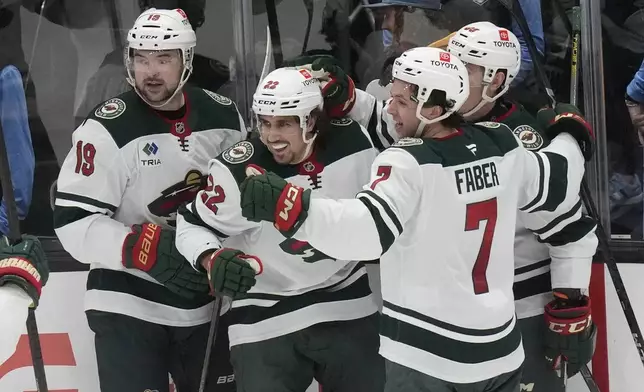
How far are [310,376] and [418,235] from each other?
60 cm

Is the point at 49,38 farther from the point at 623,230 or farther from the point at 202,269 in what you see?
the point at 623,230

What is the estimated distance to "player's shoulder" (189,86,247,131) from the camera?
2.41 meters

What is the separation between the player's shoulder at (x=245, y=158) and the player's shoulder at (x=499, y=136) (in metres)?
0.52

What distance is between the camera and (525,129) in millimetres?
2326

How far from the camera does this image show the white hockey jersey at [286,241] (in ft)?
7.02

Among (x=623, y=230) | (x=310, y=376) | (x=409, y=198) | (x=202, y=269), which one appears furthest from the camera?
(x=623, y=230)

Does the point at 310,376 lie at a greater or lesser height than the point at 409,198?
lesser

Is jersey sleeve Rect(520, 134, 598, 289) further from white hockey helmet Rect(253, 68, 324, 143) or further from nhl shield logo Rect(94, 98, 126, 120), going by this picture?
nhl shield logo Rect(94, 98, 126, 120)

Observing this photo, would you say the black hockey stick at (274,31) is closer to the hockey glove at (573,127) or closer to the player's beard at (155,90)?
the player's beard at (155,90)

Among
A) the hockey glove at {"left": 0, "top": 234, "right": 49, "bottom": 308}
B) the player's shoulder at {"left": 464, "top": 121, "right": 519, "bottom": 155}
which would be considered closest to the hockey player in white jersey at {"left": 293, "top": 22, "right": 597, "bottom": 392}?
the player's shoulder at {"left": 464, "top": 121, "right": 519, "bottom": 155}

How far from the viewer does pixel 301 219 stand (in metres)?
1.69

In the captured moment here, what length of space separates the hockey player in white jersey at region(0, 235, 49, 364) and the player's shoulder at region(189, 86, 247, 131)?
0.71 metres

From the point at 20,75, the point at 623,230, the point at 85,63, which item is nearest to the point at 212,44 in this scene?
the point at 85,63

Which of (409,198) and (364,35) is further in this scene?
(364,35)
